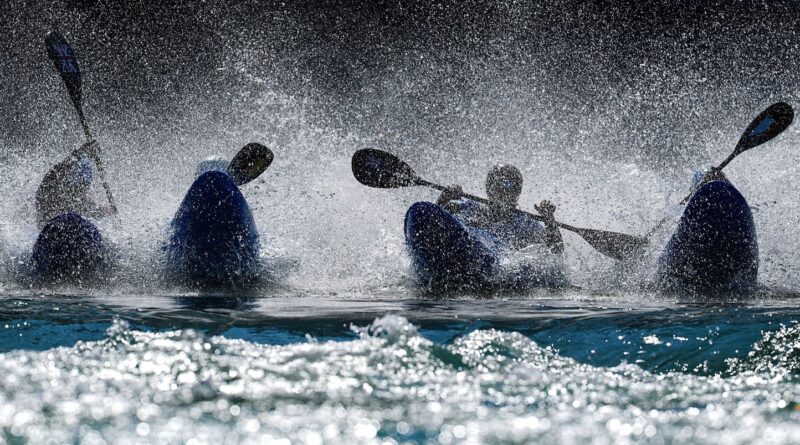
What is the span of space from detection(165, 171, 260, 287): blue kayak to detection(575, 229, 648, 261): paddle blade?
73.2 inches

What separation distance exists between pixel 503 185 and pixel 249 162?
1.54 metres

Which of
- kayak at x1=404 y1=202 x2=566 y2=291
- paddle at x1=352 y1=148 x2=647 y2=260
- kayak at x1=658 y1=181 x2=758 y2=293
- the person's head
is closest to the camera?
kayak at x1=658 y1=181 x2=758 y2=293

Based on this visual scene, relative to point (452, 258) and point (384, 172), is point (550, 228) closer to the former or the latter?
point (384, 172)

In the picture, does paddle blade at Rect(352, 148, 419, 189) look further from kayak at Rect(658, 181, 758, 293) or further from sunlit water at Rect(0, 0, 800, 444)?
kayak at Rect(658, 181, 758, 293)

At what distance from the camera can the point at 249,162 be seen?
540 centimetres

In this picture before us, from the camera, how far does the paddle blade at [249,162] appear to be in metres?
5.39

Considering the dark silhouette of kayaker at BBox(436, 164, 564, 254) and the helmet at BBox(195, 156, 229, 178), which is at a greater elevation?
the helmet at BBox(195, 156, 229, 178)

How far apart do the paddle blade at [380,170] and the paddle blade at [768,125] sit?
1.94m

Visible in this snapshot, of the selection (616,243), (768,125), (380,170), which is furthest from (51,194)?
(768,125)

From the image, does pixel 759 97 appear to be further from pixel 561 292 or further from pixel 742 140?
pixel 561 292

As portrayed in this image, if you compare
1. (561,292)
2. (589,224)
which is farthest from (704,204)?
(589,224)

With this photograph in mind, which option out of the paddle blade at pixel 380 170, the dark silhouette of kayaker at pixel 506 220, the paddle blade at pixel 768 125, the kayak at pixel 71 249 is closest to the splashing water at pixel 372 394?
the kayak at pixel 71 249

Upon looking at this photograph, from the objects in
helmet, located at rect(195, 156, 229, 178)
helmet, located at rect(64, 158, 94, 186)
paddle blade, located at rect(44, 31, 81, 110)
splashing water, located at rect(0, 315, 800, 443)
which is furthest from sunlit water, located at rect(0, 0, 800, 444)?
paddle blade, located at rect(44, 31, 81, 110)

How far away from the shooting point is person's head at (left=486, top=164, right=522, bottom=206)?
5559 mm
